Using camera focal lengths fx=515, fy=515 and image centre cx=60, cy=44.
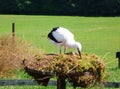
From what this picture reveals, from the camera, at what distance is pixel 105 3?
81.1 m

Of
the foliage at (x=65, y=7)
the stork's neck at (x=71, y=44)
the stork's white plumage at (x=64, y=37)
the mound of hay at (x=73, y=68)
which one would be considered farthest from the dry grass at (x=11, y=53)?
the foliage at (x=65, y=7)

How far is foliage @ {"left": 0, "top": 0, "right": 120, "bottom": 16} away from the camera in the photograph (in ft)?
263

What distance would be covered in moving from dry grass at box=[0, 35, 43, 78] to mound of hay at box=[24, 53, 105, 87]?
19.0ft

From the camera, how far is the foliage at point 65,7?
80.1 m

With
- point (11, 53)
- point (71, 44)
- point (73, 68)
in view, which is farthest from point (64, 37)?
point (11, 53)

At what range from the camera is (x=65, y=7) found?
8312 centimetres

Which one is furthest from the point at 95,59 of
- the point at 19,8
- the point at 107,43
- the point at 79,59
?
the point at 19,8

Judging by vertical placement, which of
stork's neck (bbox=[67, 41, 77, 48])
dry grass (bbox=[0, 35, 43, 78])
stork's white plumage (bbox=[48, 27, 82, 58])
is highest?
stork's white plumage (bbox=[48, 27, 82, 58])

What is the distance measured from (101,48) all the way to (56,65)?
2164cm

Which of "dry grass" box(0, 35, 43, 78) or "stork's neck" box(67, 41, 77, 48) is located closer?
"stork's neck" box(67, 41, 77, 48)

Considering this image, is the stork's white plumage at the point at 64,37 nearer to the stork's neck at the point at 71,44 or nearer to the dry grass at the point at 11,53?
the stork's neck at the point at 71,44

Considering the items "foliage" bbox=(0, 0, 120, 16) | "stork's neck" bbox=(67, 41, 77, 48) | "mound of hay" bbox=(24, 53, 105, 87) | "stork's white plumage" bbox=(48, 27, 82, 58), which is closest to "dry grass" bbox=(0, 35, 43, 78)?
"stork's white plumage" bbox=(48, 27, 82, 58)

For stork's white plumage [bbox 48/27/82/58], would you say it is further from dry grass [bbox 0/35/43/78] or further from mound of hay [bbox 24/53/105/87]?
dry grass [bbox 0/35/43/78]

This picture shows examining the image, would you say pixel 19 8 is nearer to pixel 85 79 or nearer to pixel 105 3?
pixel 105 3
